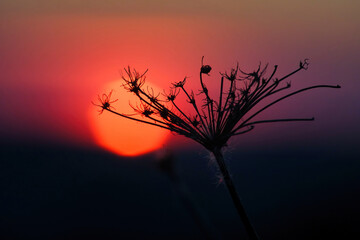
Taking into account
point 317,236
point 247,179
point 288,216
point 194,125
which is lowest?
point 194,125

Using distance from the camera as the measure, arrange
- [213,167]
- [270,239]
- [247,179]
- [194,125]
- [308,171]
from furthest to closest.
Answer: [308,171] < [247,179] < [270,239] < [213,167] < [194,125]

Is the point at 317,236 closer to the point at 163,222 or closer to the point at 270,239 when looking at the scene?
the point at 270,239

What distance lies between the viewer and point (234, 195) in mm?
5461

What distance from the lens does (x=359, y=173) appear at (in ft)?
284

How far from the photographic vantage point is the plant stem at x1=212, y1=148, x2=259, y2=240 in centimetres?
512

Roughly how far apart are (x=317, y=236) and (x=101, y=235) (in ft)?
125

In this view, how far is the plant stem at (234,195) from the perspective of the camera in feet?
16.8

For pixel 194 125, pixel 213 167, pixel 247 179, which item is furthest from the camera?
pixel 247 179

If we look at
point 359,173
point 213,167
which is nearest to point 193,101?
point 213,167

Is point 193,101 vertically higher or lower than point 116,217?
lower

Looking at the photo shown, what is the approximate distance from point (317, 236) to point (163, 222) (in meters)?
27.7

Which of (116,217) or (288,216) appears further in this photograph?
(116,217)

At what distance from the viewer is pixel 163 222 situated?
7044cm

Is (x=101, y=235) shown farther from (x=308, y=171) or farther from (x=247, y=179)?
(x=308, y=171)
